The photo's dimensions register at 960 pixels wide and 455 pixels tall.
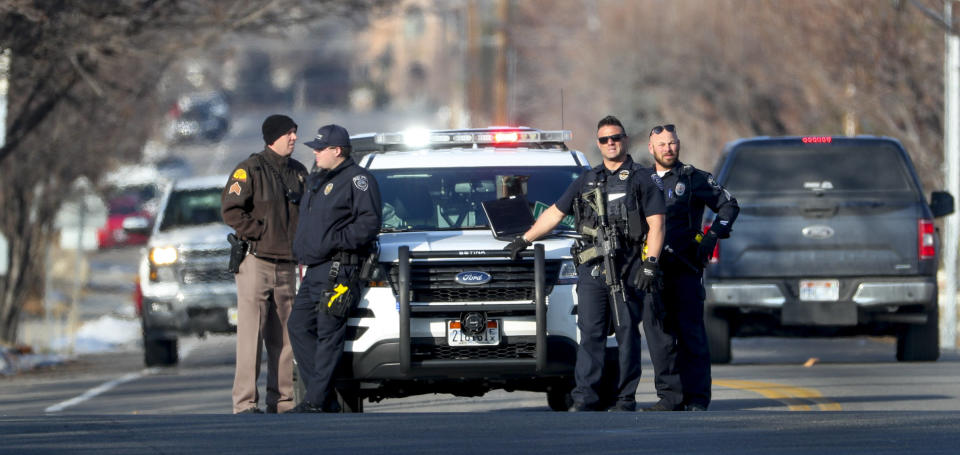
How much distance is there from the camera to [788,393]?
12.9 meters

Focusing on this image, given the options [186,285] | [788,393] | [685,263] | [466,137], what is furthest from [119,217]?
[685,263]

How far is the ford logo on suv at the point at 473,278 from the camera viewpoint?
1019cm

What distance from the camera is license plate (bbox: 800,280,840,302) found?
14.6m

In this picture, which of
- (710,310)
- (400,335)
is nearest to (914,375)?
(710,310)

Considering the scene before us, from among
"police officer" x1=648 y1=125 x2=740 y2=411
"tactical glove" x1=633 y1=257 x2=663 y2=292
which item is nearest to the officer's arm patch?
"tactical glove" x1=633 y1=257 x2=663 y2=292

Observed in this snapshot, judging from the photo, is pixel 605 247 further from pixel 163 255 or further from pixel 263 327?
pixel 163 255

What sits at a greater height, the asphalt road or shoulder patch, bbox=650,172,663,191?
shoulder patch, bbox=650,172,663,191

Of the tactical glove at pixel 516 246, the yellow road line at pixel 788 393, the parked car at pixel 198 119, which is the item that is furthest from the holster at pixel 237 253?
the parked car at pixel 198 119

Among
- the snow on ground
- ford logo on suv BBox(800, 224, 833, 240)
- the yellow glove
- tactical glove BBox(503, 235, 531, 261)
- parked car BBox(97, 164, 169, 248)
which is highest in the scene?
parked car BBox(97, 164, 169, 248)

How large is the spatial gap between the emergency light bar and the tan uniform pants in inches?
44.3

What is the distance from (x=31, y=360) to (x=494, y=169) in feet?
33.7

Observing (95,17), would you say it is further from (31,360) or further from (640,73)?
(640,73)

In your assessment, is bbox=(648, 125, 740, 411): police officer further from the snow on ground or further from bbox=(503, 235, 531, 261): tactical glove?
the snow on ground

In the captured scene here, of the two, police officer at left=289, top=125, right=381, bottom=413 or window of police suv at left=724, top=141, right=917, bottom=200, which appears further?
window of police suv at left=724, top=141, right=917, bottom=200
